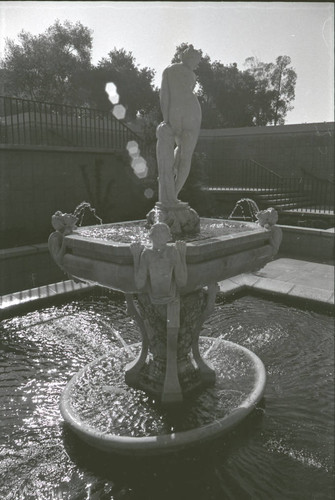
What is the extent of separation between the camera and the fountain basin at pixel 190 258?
284 cm

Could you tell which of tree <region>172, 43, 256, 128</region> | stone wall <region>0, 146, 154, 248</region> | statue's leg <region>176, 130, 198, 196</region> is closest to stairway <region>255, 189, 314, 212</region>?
stone wall <region>0, 146, 154, 248</region>

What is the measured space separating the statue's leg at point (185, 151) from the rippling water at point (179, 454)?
2086 millimetres

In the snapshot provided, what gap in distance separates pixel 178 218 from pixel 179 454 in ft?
6.18

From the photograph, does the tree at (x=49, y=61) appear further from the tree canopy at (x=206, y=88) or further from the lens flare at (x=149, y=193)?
the lens flare at (x=149, y=193)

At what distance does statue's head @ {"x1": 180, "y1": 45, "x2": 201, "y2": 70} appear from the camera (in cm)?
352

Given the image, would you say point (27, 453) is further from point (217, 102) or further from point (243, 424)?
point (217, 102)

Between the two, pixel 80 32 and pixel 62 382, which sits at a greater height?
pixel 80 32

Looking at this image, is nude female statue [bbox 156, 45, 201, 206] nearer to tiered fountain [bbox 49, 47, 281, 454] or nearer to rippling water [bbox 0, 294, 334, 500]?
tiered fountain [bbox 49, 47, 281, 454]

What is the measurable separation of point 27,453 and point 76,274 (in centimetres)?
132

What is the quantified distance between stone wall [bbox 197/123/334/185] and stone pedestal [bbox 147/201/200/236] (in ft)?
41.8

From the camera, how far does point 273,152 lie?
17344mm

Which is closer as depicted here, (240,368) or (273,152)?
(240,368)

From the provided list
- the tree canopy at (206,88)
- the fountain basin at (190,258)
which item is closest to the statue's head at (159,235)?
the fountain basin at (190,258)

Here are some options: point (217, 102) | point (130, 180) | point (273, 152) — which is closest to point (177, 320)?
point (130, 180)
